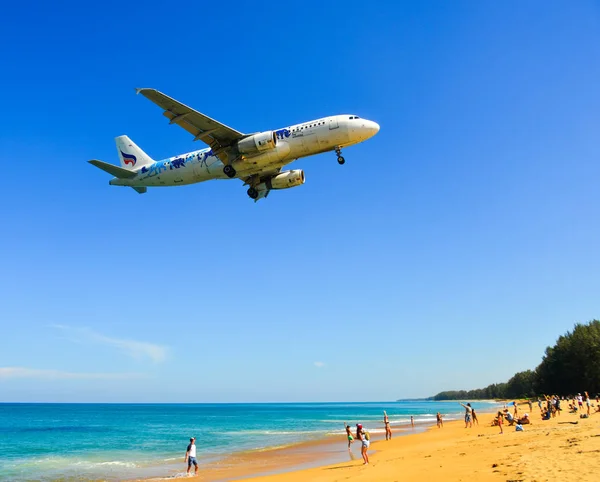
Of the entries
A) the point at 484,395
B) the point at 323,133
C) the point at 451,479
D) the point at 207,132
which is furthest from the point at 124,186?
the point at 484,395

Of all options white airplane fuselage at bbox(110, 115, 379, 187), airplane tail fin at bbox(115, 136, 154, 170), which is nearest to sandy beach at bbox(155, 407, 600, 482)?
white airplane fuselage at bbox(110, 115, 379, 187)

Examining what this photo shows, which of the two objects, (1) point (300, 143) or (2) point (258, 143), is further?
(1) point (300, 143)

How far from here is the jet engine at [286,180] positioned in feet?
106

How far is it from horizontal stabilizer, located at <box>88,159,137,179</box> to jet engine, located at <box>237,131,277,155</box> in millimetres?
10517

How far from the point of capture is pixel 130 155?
38.7 metres

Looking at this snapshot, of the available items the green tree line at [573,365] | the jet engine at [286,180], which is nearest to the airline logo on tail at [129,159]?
the jet engine at [286,180]

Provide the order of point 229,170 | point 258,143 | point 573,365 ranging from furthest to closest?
point 573,365 → point 229,170 → point 258,143

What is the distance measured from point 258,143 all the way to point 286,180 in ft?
17.3

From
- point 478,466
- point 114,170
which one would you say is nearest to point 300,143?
point 114,170

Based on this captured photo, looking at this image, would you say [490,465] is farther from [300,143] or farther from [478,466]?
[300,143]

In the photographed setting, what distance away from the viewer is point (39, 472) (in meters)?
29.3

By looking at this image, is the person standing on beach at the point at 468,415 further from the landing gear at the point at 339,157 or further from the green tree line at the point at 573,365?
the green tree line at the point at 573,365

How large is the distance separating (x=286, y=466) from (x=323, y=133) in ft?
63.7

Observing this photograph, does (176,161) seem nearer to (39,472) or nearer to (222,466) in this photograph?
(222,466)
